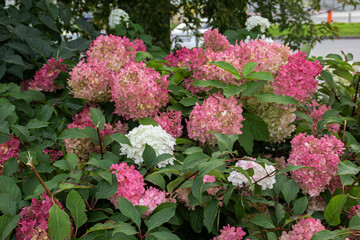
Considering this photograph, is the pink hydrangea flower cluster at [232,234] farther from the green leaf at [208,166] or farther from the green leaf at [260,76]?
the green leaf at [260,76]

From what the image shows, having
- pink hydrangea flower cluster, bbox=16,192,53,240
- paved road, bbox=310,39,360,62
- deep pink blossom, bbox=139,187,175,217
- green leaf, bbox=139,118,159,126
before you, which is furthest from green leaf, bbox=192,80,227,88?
paved road, bbox=310,39,360,62

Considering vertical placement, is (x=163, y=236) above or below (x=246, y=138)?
below

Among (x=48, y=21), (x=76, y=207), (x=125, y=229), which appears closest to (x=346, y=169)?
(x=125, y=229)

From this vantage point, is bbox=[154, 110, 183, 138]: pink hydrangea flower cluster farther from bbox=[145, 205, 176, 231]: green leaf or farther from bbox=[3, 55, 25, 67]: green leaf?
bbox=[3, 55, 25, 67]: green leaf

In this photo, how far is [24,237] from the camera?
100cm

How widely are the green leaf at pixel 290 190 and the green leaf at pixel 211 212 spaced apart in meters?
0.21

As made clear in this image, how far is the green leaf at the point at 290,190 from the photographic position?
1.14m

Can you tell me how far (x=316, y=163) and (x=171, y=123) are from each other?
19.3 inches

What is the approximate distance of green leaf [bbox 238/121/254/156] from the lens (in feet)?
4.31

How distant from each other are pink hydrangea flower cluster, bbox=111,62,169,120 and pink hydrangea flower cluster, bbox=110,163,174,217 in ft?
0.97

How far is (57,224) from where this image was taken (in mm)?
888

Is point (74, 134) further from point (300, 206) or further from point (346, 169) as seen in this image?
point (346, 169)

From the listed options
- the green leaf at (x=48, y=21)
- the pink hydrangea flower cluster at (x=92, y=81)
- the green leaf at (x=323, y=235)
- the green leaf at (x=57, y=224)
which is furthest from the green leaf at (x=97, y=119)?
the green leaf at (x=48, y=21)

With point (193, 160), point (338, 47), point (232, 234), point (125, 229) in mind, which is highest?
point (193, 160)
